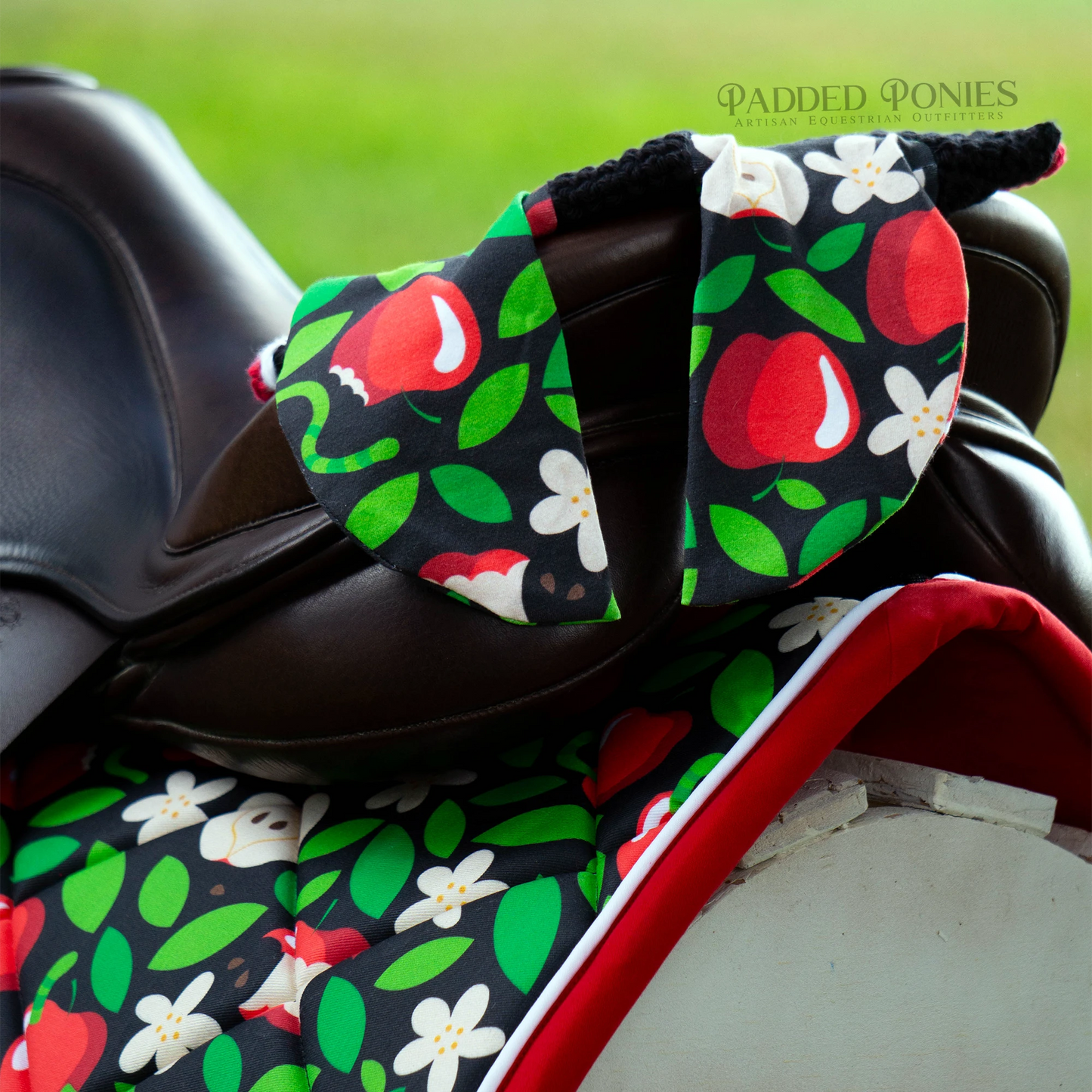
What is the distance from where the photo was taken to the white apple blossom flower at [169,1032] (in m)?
0.46

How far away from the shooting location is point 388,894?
1.57 feet

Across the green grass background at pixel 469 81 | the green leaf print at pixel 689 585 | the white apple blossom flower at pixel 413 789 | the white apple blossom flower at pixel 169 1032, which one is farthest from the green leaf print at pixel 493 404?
the green grass background at pixel 469 81

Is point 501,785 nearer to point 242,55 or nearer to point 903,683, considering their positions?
point 903,683

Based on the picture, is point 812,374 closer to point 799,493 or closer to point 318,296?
point 799,493

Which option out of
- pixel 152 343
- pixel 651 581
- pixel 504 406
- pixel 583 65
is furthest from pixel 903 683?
pixel 583 65

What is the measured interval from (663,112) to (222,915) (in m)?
1.67

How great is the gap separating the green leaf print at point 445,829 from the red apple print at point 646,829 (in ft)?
0.31

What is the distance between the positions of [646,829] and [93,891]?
0.32m

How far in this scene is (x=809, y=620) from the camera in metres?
0.48

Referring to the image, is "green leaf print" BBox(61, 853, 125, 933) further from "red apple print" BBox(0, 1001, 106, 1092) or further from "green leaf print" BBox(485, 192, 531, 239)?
"green leaf print" BBox(485, 192, 531, 239)

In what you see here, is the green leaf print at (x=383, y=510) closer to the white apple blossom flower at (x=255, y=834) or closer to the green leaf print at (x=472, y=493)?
the green leaf print at (x=472, y=493)

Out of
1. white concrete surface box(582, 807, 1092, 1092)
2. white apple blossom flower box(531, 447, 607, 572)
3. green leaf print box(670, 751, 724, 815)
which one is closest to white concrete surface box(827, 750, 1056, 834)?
white concrete surface box(582, 807, 1092, 1092)

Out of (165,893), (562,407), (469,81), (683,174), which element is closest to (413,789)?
(165,893)

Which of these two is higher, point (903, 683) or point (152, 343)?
point (152, 343)
